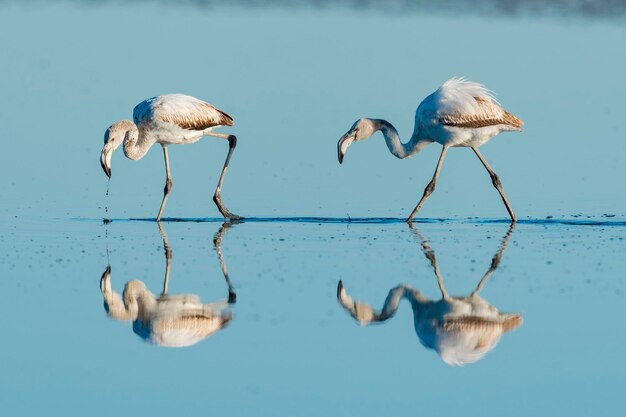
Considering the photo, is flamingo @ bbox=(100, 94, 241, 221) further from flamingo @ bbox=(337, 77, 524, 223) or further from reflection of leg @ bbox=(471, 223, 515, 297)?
reflection of leg @ bbox=(471, 223, 515, 297)

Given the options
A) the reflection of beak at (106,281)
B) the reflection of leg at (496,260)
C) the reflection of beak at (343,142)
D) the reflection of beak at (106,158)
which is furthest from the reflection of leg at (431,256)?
the reflection of beak at (106,158)

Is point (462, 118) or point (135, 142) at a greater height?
point (462, 118)

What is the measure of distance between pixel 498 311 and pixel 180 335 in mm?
2042

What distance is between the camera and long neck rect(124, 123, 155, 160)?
44.6 ft

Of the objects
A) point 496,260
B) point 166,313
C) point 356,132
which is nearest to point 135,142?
point 356,132

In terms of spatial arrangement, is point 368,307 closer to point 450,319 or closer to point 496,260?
point 450,319

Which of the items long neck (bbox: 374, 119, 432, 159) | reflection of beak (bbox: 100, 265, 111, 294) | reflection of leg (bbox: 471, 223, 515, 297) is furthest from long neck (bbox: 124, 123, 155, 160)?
reflection of leg (bbox: 471, 223, 515, 297)

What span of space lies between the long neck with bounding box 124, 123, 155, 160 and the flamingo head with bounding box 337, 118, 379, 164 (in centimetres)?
189

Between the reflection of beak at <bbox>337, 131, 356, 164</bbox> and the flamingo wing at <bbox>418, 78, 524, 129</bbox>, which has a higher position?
the flamingo wing at <bbox>418, 78, 524, 129</bbox>

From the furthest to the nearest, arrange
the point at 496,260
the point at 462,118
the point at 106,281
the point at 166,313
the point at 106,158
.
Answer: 1. the point at 106,158
2. the point at 462,118
3. the point at 496,260
4. the point at 106,281
5. the point at 166,313

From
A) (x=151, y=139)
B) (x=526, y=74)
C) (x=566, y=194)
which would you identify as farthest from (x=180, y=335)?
(x=526, y=74)

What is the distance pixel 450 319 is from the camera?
28.7 feet

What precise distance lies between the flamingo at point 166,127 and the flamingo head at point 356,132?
4.00 feet

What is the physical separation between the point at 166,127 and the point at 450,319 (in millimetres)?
5740
